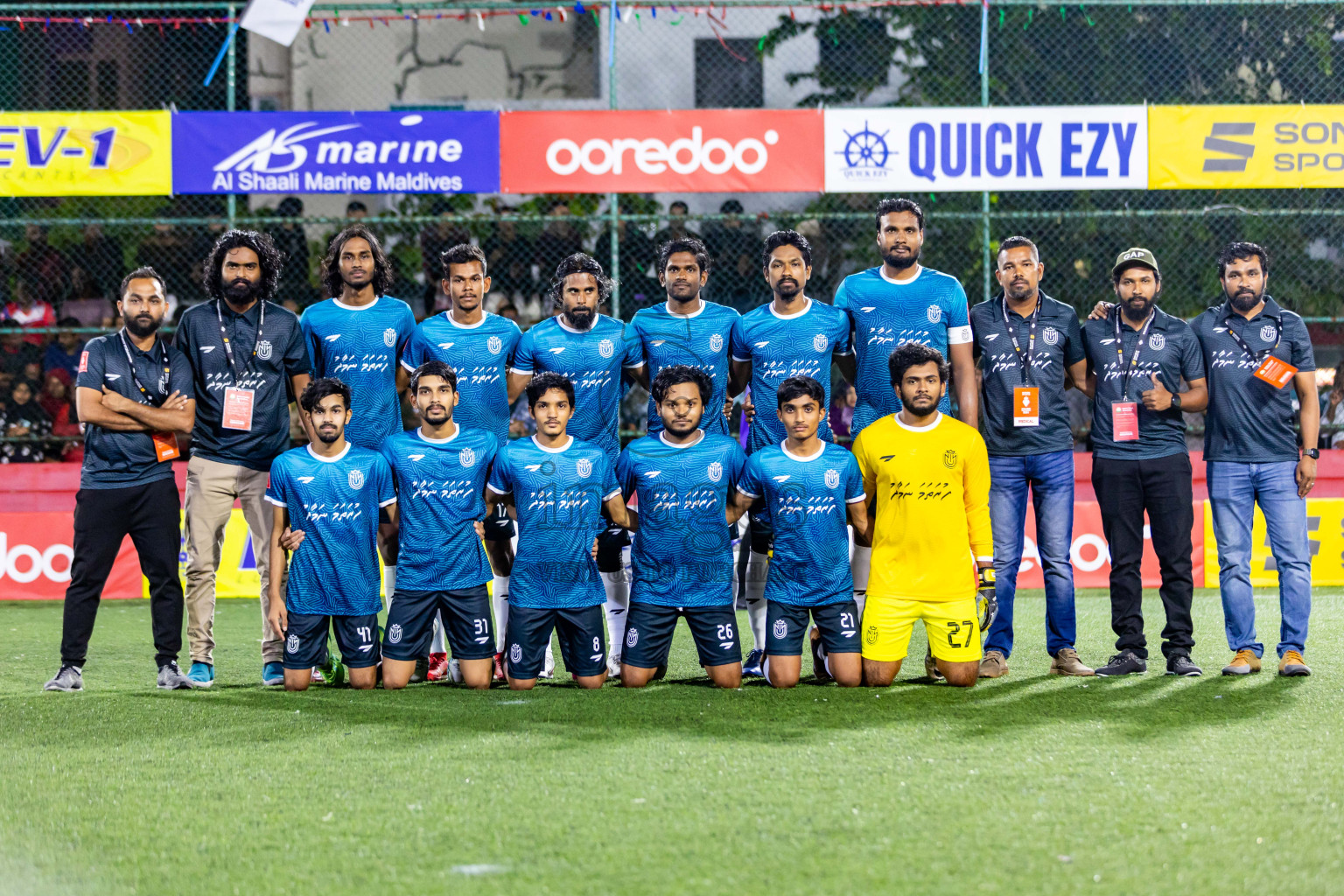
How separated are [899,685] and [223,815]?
323 cm

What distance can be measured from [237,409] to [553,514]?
154 centimetres

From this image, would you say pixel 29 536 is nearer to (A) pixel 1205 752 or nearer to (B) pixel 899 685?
(B) pixel 899 685

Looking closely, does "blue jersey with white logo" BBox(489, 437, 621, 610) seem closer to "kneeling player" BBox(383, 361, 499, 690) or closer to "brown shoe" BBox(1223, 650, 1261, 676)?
"kneeling player" BBox(383, 361, 499, 690)

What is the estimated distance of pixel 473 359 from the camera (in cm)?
667

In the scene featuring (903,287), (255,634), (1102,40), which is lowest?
(255,634)

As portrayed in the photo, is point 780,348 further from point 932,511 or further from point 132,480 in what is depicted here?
point 132,480

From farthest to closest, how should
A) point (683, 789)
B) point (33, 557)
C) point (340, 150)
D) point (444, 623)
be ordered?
point (340, 150) < point (33, 557) < point (444, 623) < point (683, 789)

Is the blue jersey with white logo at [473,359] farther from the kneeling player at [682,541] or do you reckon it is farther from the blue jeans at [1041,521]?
the blue jeans at [1041,521]

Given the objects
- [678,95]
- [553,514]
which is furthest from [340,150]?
[553,514]

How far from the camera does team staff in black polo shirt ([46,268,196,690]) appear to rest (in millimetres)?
6344

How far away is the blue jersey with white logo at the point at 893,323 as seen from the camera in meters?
6.56

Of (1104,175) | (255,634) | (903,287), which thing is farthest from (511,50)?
(903,287)

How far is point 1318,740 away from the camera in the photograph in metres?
4.97

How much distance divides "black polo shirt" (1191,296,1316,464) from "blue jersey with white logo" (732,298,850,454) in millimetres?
1747
